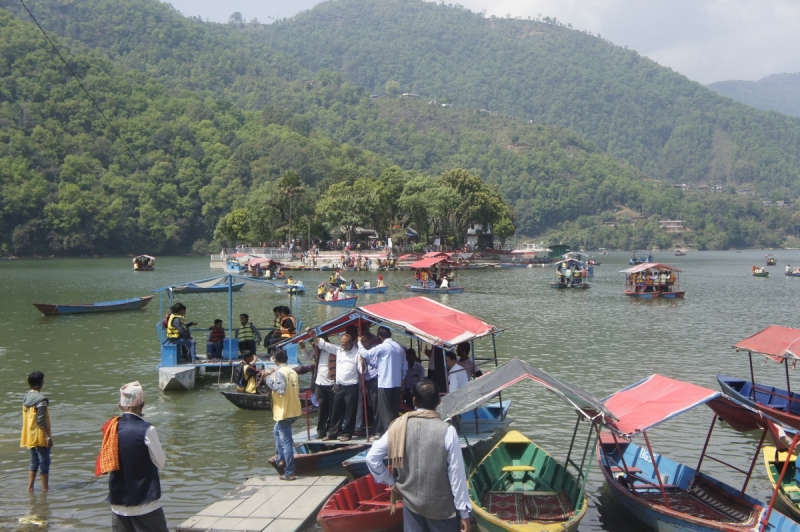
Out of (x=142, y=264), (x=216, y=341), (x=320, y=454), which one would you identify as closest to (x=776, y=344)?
(x=320, y=454)

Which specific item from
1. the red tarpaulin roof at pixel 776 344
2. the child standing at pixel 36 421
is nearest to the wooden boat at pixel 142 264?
the child standing at pixel 36 421

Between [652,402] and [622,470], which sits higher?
[652,402]

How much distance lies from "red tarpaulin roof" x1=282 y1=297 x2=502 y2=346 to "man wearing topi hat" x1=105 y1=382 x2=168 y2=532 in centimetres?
734

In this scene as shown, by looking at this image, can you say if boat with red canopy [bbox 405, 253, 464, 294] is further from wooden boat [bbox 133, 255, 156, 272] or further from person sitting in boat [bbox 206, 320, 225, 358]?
wooden boat [bbox 133, 255, 156, 272]

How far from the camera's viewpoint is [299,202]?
10375cm

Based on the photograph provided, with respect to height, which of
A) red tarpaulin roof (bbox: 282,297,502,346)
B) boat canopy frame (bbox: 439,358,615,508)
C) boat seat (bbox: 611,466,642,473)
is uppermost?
red tarpaulin roof (bbox: 282,297,502,346)

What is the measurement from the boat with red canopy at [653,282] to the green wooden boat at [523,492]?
4193 centimetres

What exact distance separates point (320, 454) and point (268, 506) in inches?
71.1

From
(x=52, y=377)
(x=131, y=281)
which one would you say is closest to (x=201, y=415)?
(x=52, y=377)

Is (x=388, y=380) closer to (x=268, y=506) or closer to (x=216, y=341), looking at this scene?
(x=268, y=506)

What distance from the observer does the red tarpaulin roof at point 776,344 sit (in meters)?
15.9

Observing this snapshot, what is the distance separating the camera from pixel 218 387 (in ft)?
66.2

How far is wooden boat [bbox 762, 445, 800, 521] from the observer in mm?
10789

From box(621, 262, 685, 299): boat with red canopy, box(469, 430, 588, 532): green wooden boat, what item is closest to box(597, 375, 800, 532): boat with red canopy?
box(469, 430, 588, 532): green wooden boat
